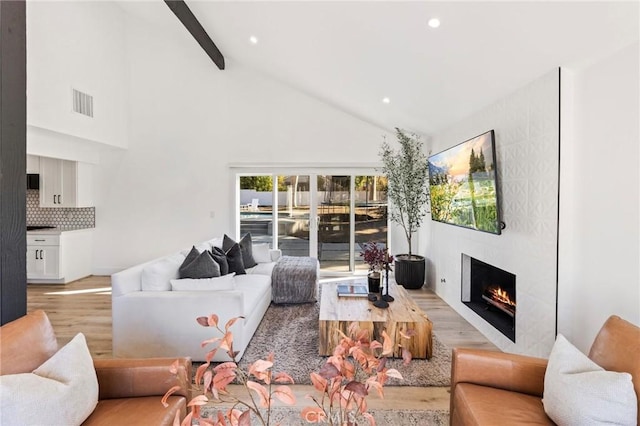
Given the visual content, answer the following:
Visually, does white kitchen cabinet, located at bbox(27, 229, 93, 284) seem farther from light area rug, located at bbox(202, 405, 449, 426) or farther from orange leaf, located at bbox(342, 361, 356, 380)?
orange leaf, located at bbox(342, 361, 356, 380)

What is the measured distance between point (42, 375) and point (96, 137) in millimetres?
4917

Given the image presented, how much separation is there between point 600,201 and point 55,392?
305 cm

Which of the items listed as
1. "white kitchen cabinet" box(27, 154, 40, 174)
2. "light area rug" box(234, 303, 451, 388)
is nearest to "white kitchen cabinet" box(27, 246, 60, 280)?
"white kitchen cabinet" box(27, 154, 40, 174)

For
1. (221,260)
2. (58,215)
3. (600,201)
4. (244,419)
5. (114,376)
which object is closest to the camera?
(244,419)

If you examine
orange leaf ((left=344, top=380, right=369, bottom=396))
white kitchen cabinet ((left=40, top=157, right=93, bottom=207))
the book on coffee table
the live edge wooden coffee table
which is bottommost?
the live edge wooden coffee table

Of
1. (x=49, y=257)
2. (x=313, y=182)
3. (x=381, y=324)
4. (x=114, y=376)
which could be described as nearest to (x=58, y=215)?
(x=49, y=257)

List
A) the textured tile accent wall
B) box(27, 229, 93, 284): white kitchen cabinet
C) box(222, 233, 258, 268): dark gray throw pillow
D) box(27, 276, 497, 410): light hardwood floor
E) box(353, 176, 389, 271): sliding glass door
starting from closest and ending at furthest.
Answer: box(27, 276, 497, 410): light hardwood floor, the textured tile accent wall, box(222, 233, 258, 268): dark gray throw pillow, box(27, 229, 93, 284): white kitchen cabinet, box(353, 176, 389, 271): sliding glass door

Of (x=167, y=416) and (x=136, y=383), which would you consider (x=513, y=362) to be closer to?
(x=167, y=416)

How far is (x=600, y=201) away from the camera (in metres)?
2.19

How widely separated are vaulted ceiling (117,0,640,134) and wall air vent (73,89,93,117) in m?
1.72

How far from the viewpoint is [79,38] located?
494cm

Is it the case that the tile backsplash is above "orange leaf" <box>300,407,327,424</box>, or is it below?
above

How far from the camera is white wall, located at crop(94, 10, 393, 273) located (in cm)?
609

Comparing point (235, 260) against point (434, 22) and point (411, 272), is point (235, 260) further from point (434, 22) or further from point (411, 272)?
point (434, 22)
